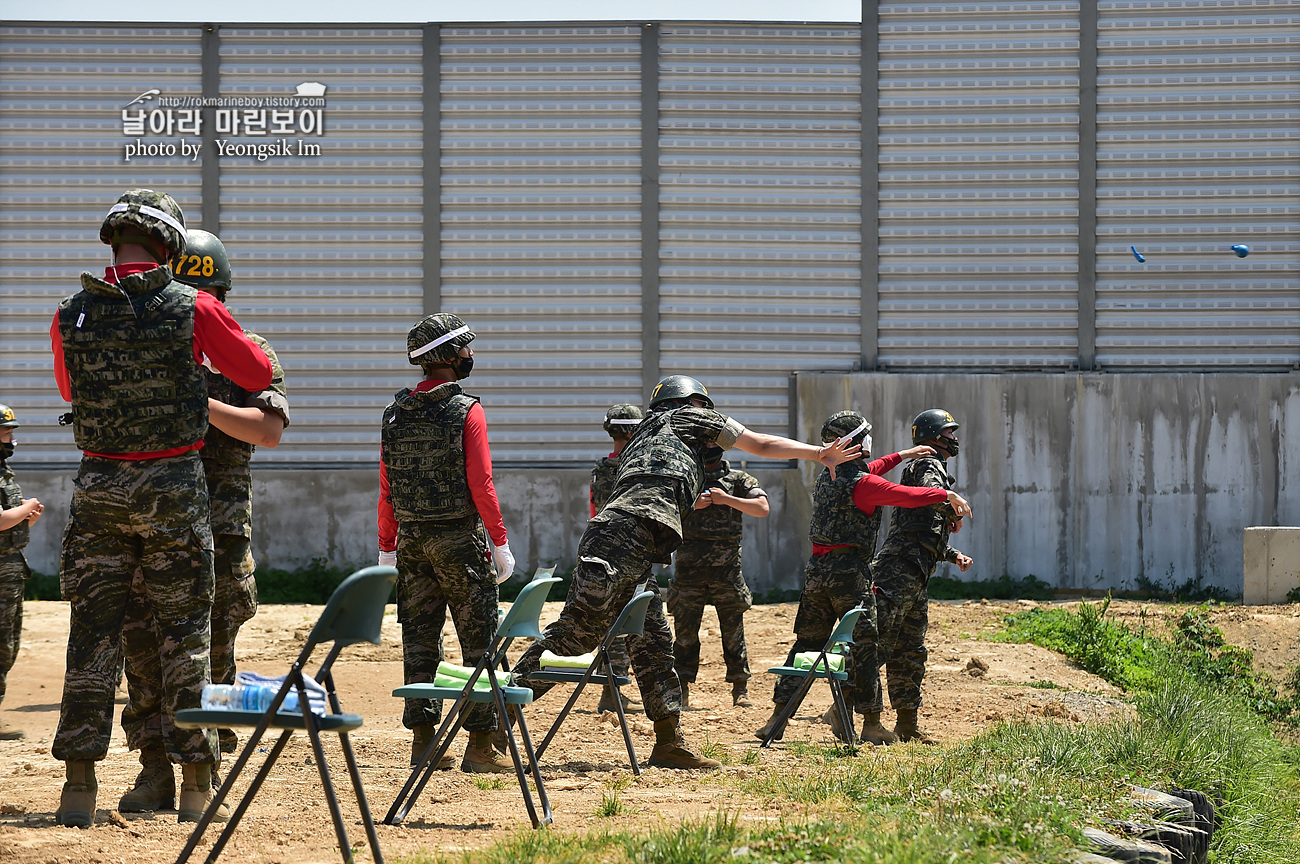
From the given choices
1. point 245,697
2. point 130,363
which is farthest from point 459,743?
point 245,697

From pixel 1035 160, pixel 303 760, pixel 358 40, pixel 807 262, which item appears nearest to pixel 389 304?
pixel 358 40

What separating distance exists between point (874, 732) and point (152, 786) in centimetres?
491

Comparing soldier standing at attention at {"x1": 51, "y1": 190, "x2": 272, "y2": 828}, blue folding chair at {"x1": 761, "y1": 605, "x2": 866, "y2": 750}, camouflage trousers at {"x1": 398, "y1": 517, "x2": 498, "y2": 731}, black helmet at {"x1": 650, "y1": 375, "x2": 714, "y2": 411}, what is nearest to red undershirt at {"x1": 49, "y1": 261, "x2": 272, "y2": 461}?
soldier standing at attention at {"x1": 51, "y1": 190, "x2": 272, "y2": 828}

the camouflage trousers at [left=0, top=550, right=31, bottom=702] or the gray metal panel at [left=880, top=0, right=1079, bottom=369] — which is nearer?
the camouflage trousers at [left=0, top=550, right=31, bottom=702]

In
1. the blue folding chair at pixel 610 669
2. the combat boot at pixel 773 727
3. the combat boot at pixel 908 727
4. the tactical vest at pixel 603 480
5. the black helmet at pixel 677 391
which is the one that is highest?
the black helmet at pixel 677 391

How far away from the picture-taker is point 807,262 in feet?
60.5

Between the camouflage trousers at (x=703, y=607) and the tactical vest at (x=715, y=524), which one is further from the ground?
the tactical vest at (x=715, y=524)

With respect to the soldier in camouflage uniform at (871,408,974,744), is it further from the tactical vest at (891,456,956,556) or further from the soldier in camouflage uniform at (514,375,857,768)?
the soldier in camouflage uniform at (514,375,857,768)

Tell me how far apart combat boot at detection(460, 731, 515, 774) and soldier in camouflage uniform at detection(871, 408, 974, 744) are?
3126 mm

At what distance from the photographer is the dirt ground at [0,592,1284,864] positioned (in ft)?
15.3

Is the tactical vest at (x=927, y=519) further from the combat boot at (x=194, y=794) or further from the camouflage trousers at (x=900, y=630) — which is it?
the combat boot at (x=194, y=794)

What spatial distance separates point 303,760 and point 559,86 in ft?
45.1

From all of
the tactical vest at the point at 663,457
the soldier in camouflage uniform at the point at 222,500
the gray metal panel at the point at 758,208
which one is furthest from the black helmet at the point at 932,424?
the gray metal panel at the point at 758,208

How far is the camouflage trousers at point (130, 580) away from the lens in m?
4.66
